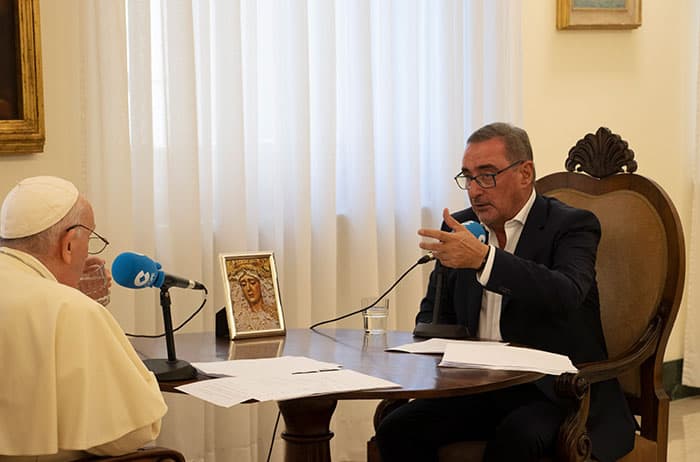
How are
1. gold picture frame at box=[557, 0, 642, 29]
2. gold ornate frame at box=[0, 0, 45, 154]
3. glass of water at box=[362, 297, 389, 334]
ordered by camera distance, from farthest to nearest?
gold picture frame at box=[557, 0, 642, 29] < gold ornate frame at box=[0, 0, 45, 154] < glass of water at box=[362, 297, 389, 334]

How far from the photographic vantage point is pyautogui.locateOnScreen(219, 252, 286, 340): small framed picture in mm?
3373

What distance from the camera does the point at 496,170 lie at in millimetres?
3592

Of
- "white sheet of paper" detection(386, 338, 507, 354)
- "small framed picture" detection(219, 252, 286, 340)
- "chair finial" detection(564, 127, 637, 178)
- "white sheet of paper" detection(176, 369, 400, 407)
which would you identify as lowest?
"white sheet of paper" detection(386, 338, 507, 354)

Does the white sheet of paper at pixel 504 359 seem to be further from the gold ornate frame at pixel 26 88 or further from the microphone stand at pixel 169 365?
the gold ornate frame at pixel 26 88

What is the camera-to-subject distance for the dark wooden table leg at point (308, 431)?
9.61 feet

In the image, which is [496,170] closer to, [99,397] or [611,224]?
[611,224]

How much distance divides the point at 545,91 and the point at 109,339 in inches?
156

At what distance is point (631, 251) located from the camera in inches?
141

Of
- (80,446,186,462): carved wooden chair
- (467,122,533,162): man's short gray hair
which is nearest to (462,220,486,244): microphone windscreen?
(467,122,533,162): man's short gray hair

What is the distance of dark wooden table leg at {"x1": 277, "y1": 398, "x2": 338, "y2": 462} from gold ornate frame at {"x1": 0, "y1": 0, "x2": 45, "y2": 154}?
1.65 meters

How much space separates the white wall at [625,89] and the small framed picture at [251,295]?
2.70 meters

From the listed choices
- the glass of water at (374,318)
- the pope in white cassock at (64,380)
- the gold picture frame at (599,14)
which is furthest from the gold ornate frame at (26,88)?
the gold picture frame at (599,14)

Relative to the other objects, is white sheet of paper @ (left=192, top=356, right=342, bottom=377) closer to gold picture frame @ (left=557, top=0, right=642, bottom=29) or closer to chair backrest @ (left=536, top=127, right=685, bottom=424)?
chair backrest @ (left=536, top=127, right=685, bottom=424)

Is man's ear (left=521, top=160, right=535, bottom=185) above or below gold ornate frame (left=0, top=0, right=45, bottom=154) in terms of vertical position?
below
